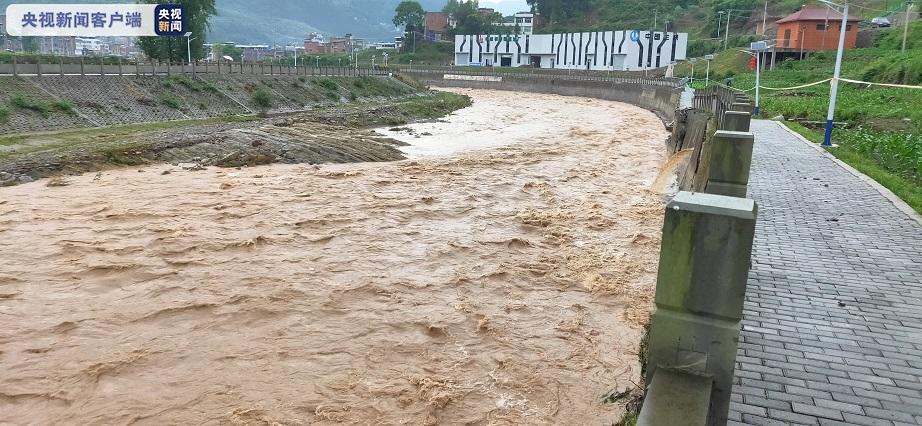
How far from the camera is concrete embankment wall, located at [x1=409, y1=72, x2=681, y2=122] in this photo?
47.6 meters

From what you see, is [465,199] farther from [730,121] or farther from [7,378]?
[7,378]

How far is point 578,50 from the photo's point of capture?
97438 millimetres

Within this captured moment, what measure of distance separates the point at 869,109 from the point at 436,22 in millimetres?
126198

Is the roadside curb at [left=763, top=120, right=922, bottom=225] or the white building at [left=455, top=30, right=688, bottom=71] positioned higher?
the white building at [left=455, top=30, right=688, bottom=71]

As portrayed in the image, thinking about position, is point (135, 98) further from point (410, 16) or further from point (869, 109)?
A: point (410, 16)

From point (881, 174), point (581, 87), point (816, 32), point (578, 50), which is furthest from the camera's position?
point (578, 50)

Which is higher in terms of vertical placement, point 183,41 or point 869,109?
point 183,41

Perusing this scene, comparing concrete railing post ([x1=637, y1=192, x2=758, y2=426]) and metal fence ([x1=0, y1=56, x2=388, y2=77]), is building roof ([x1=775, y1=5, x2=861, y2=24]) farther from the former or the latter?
concrete railing post ([x1=637, y1=192, x2=758, y2=426])

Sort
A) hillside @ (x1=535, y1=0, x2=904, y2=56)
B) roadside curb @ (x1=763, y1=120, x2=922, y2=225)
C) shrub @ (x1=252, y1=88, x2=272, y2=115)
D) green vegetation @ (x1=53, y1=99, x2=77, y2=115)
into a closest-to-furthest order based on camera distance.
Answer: roadside curb @ (x1=763, y1=120, x2=922, y2=225) → green vegetation @ (x1=53, y1=99, x2=77, y2=115) → shrub @ (x1=252, y1=88, x2=272, y2=115) → hillside @ (x1=535, y1=0, x2=904, y2=56)

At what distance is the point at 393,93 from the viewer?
201 ft

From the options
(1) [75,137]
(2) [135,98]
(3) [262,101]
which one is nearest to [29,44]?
(3) [262,101]

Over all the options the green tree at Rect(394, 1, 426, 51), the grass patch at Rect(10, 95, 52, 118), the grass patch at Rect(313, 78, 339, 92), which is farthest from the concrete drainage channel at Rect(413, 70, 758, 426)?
the green tree at Rect(394, 1, 426, 51)

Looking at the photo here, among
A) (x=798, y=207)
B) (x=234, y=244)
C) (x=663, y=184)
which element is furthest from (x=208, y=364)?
(x=663, y=184)

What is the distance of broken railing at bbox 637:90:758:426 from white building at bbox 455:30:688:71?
8626cm
